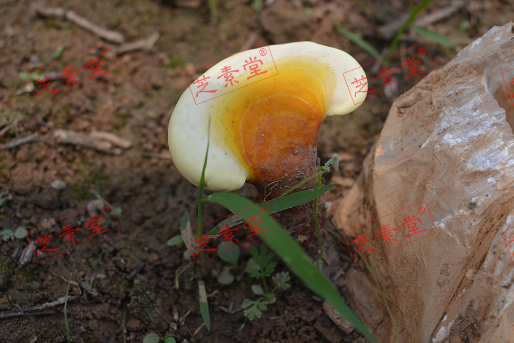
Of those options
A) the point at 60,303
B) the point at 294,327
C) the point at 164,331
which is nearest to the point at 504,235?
the point at 294,327

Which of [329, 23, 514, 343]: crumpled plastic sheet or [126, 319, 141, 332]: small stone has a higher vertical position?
[329, 23, 514, 343]: crumpled plastic sheet

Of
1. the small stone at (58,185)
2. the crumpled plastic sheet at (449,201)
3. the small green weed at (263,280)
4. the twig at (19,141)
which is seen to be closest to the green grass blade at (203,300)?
the small green weed at (263,280)

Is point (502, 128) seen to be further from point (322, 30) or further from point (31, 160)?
point (31, 160)

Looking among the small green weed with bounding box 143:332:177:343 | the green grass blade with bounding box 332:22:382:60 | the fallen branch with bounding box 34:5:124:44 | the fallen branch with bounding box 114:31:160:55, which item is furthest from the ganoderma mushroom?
the fallen branch with bounding box 34:5:124:44

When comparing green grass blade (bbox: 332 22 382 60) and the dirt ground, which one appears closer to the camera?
the dirt ground

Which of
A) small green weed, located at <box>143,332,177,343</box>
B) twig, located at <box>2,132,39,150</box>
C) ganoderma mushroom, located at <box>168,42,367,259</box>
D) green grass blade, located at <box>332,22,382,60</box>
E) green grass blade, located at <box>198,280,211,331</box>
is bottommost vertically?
small green weed, located at <box>143,332,177,343</box>

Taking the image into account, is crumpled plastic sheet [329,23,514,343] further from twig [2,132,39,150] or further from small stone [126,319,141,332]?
twig [2,132,39,150]

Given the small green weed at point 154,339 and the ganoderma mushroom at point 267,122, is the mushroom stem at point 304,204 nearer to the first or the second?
the ganoderma mushroom at point 267,122
